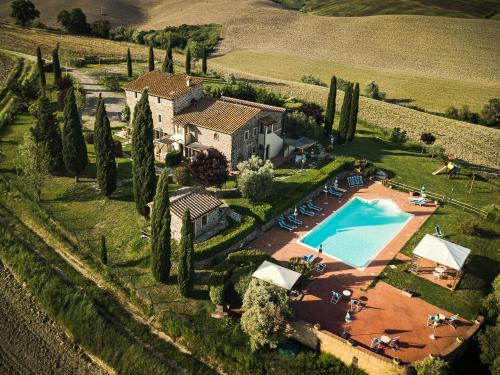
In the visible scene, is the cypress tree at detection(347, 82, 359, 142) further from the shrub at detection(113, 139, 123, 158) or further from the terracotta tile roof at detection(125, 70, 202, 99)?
the shrub at detection(113, 139, 123, 158)

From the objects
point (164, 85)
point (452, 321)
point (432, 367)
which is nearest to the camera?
point (432, 367)

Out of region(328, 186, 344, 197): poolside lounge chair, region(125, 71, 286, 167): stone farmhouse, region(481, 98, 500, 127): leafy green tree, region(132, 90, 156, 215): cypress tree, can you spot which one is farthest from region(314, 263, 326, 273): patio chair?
region(481, 98, 500, 127): leafy green tree

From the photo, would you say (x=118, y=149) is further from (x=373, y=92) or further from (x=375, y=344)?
(x=373, y=92)

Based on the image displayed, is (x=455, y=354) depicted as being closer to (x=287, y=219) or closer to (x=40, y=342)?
(x=287, y=219)

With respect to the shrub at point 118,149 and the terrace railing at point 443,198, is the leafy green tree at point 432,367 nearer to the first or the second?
the terrace railing at point 443,198

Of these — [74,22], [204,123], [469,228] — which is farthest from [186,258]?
[74,22]

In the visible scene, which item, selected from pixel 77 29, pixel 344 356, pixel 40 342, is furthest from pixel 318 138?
pixel 77 29

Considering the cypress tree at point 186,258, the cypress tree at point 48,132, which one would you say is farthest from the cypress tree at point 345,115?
the cypress tree at point 48,132
